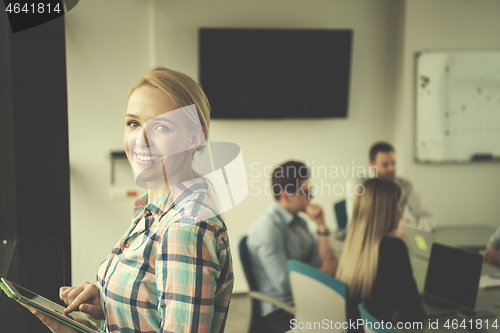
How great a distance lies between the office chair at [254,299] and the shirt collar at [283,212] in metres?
0.20

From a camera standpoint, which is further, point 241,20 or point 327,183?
point 327,183

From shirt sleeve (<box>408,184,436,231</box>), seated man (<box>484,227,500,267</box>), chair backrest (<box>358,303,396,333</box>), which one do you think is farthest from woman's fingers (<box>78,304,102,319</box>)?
shirt sleeve (<box>408,184,436,231</box>)

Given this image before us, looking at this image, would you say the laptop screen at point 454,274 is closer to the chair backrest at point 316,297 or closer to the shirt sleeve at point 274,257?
the chair backrest at point 316,297

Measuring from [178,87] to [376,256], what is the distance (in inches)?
55.1

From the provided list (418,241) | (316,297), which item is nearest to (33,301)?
(316,297)

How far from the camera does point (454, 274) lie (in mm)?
1690

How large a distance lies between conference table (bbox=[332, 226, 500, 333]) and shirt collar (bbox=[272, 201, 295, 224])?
508mm

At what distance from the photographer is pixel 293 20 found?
327 centimetres

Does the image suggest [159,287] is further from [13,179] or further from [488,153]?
[488,153]

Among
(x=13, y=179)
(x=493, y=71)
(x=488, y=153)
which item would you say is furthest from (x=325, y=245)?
(x=493, y=71)

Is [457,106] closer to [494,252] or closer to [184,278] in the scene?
[494,252]

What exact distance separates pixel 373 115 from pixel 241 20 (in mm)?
1331

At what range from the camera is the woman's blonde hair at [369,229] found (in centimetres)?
171

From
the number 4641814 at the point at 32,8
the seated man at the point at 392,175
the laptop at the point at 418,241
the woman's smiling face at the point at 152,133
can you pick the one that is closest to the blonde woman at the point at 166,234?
the woman's smiling face at the point at 152,133
